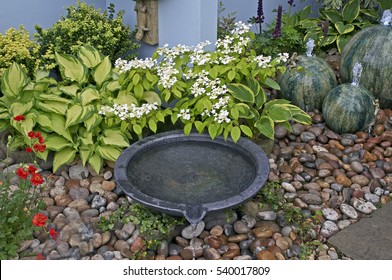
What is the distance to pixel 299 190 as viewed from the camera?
346 cm

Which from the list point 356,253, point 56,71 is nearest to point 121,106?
point 56,71

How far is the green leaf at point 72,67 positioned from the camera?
3656 mm

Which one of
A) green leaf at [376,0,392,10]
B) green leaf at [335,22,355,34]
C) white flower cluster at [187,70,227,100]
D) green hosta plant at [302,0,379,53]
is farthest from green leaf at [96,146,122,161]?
green leaf at [376,0,392,10]

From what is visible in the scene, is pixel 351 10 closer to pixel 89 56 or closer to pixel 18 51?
pixel 89 56

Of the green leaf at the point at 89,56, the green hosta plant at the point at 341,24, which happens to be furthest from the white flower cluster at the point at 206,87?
the green hosta plant at the point at 341,24

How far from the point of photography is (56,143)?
3445mm

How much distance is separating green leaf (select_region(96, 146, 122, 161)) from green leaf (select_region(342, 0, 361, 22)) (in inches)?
105

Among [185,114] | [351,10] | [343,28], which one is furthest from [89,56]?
[351,10]

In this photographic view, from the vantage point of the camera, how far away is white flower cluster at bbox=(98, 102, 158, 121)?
340cm

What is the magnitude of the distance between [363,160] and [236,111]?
101 cm

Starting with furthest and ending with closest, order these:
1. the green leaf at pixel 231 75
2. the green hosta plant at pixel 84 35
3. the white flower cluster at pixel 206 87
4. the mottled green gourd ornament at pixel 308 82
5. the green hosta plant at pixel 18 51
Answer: the mottled green gourd ornament at pixel 308 82 → the green hosta plant at pixel 84 35 → the green hosta plant at pixel 18 51 → the green leaf at pixel 231 75 → the white flower cluster at pixel 206 87

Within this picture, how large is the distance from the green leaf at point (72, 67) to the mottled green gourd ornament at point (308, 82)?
151cm

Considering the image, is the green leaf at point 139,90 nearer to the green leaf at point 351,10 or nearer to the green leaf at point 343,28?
the green leaf at point 343,28

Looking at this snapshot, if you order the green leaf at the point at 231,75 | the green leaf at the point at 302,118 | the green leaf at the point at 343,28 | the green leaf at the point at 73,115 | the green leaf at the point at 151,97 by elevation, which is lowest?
the green leaf at the point at 302,118
